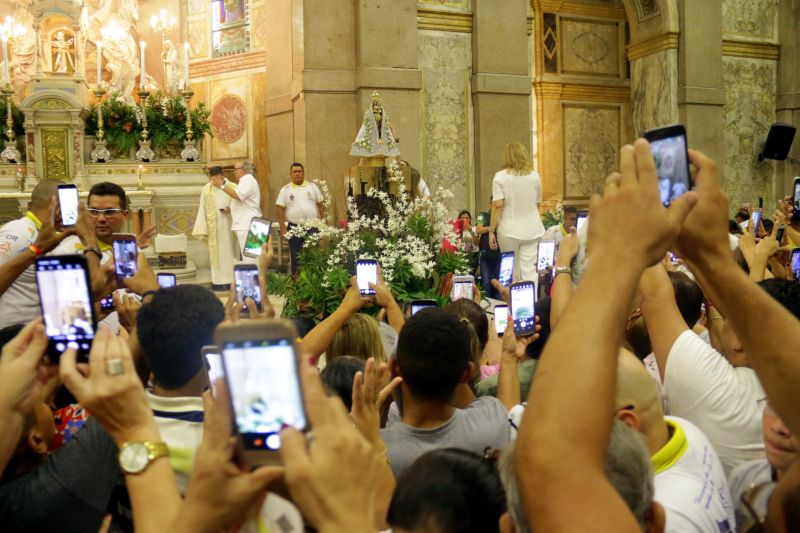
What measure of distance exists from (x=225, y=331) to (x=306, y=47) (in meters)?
10.4

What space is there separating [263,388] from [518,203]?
8381 millimetres

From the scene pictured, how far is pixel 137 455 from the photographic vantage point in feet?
4.35

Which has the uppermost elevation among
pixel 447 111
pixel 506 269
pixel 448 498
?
pixel 447 111

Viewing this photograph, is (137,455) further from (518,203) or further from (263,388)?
(518,203)

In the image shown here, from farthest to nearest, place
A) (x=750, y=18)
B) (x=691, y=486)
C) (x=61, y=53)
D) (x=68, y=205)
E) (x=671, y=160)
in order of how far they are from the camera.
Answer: (x=750, y=18) → (x=61, y=53) → (x=68, y=205) → (x=691, y=486) → (x=671, y=160)

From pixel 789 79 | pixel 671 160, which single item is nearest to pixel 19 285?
pixel 671 160

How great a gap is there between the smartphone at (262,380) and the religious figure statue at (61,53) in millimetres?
15104

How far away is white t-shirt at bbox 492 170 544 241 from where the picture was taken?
360 inches

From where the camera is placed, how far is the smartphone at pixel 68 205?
3707 millimetres

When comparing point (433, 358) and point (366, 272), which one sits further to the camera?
point (366, 272)

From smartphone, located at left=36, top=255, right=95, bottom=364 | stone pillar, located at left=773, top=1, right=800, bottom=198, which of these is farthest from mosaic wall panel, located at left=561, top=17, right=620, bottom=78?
smartphone, located at left=36, top=255, right=95, bottom=364

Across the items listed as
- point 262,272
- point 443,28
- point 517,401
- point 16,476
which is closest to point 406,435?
point 517,401

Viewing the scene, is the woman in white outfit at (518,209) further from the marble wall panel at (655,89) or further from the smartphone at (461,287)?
the marble wall panel at (655,89)

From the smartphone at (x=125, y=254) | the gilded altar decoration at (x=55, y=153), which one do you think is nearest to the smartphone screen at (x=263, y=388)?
the smartphone at (x=125, y=254)
